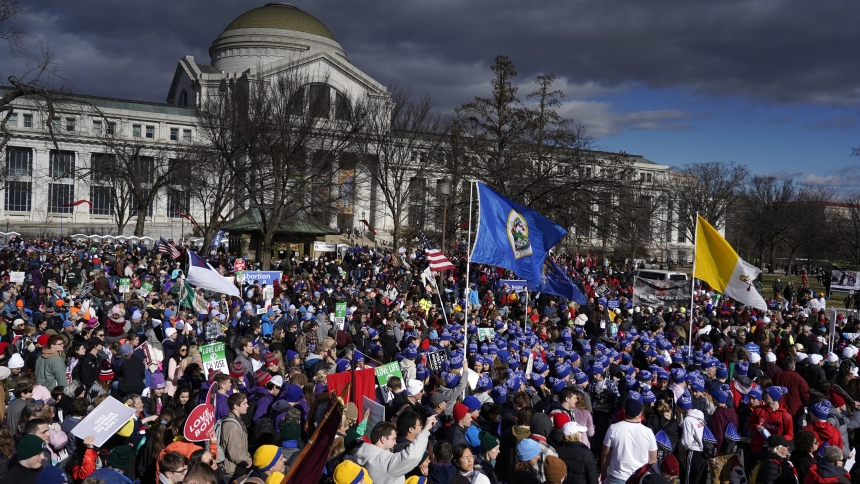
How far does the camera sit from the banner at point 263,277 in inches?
885

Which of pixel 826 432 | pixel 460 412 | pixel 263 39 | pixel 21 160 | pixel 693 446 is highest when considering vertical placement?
pixel 263 39

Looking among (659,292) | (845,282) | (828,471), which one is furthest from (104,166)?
(828,471)

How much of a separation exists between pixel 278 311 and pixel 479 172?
520 inches

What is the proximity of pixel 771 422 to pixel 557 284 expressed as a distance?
6101mm

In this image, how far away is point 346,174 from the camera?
34625 mm

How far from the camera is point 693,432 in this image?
7105 mm

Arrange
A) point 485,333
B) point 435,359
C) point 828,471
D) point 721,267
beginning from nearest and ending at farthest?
point 828,471
point 435,359
point 721,267
point 485,333

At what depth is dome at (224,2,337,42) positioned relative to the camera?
7856 cm

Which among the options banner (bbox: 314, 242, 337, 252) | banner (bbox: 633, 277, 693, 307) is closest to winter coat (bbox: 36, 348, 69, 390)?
banner (bbox: 633, 277, 693, 307)

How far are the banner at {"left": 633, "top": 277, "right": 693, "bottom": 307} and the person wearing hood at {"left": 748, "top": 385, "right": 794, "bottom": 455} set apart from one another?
45.2ft

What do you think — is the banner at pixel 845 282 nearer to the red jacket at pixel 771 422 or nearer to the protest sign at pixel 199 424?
the red jacket at pixel 771 422

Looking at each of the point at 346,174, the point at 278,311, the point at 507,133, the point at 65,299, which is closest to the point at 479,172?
the point at 507,133

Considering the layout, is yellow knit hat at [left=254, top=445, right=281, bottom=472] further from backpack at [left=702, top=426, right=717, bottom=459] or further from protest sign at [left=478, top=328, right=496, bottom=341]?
protest sign at [left=478, top=328, right=496, bottom=341]

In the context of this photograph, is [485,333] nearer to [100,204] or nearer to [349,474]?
[349,474]
